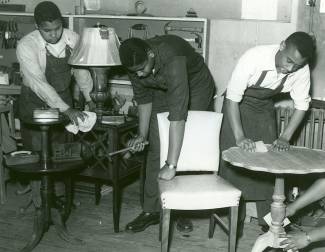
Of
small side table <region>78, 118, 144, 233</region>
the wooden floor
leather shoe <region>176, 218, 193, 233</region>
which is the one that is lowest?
the wooden floor

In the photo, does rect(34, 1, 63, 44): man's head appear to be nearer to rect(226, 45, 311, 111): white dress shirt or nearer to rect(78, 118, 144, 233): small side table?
rect(78, 118, 144, 233): small side table

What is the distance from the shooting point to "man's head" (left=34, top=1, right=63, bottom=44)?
3244mm

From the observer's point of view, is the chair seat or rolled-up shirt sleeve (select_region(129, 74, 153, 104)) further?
rolled-up shirt sleeve (select_region(129, 74, 153, 104))

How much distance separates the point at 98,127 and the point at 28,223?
2.82ft

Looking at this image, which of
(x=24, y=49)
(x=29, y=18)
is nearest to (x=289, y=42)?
(x=24, y=49)

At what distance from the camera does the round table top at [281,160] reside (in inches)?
96.1

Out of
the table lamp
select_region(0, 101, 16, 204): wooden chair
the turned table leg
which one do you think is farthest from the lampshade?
the turned table leg

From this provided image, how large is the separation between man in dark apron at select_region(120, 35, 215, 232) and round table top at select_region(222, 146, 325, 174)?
0.39 meters

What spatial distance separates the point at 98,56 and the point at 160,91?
66cm

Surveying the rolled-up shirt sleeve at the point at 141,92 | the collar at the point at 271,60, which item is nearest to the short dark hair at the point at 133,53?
the rolled-up shirt sleeve at the point at 141,92

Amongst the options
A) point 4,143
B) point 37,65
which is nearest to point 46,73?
point 37,65

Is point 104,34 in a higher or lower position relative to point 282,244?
Answer: higher

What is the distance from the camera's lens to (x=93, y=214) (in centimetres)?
371

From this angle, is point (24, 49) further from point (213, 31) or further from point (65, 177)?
point (213, 31)
